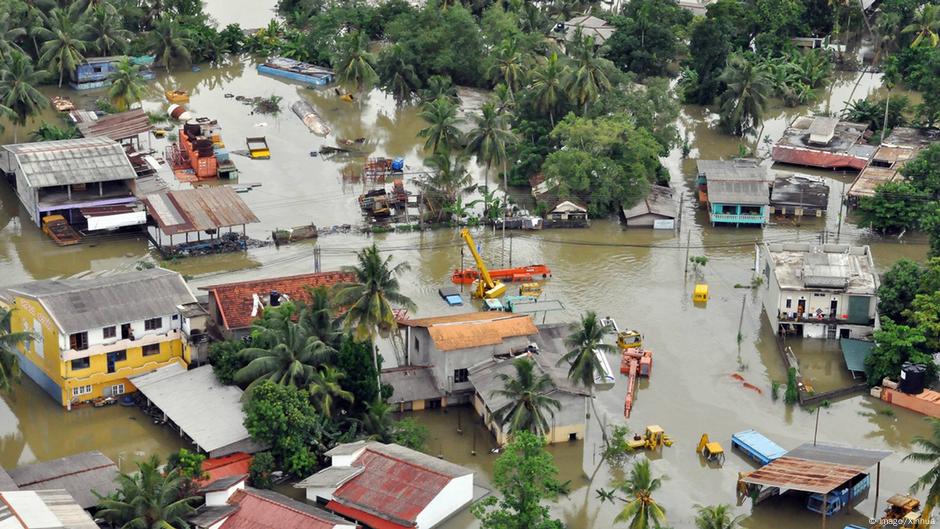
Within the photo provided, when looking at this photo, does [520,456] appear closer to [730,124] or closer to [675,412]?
[675,412]

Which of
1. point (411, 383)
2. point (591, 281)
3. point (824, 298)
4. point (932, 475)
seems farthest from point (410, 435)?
point (824, 298)

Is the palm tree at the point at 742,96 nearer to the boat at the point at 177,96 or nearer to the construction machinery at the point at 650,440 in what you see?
the boat at the point at 177,96

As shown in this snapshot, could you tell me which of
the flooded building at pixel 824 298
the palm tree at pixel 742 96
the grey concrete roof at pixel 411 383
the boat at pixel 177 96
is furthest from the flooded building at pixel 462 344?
the boat at pixel 177 96

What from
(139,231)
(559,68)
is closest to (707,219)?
(559,68)

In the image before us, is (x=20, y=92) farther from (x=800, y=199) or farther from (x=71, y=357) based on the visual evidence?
(x=800, y=199)

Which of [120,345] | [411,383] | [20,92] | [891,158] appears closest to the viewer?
[120,345]

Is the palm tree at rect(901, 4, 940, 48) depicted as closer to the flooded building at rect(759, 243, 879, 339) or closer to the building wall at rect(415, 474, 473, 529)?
the flooded building at rect(759, 243, 879, 339)

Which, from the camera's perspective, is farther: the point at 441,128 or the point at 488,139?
the point at 441,128
